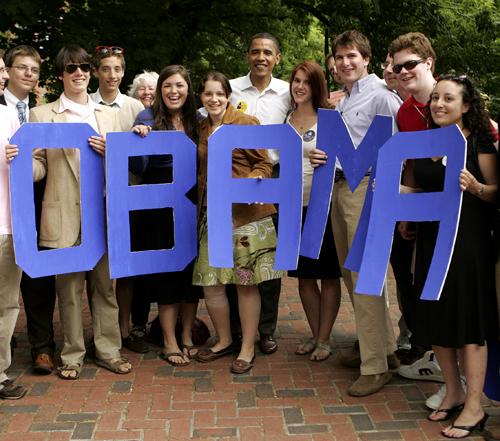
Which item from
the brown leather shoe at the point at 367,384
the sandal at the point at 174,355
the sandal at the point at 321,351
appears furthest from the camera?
the sandal at the point at 321,351

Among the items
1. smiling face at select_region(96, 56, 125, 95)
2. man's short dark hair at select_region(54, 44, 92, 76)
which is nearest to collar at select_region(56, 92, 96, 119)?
man's short dark hair at select_region(54, 44, 92, 76)

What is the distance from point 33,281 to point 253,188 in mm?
1667

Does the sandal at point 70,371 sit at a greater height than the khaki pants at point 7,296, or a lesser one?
lesser

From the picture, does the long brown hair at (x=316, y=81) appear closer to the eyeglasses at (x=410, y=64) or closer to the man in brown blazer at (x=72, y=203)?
the eyeglasses at (x=410, y=64)

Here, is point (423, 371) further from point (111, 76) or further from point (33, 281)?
point (111, 76)

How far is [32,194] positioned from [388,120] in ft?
7.28

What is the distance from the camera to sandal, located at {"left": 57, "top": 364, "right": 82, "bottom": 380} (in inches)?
178

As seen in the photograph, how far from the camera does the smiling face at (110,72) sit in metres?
5.03

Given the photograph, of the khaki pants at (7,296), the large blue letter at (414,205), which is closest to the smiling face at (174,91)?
the khaki pants at (7,296)

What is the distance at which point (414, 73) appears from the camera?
392 centimetres

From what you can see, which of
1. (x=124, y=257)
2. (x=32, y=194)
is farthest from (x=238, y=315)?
(x=32, y=194)

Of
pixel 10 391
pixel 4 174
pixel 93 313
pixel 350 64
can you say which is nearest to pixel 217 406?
pixel 93 313

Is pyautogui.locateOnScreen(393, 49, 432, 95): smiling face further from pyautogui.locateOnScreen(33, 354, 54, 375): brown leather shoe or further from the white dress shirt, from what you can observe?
pyautogui.locateOnScreen(33, 354, 54, 375): brown leather shoe

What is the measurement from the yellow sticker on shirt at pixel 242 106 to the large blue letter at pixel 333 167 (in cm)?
88
